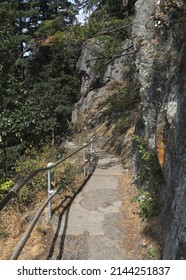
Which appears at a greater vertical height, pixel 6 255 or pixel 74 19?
pixel 74 19

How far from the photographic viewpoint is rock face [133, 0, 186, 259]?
133 inches

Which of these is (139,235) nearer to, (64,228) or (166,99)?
(64,228)

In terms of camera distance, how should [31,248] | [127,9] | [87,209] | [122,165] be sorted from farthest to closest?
1. [127,9]
2. [122,165]
3. [87,209]
4. [31,248]

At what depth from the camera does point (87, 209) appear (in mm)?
5844

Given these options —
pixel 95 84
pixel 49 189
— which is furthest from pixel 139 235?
pixel 95 84

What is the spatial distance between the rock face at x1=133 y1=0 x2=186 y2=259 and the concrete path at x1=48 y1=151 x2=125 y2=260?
38.0 inches

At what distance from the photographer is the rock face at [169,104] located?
3367 millimetres

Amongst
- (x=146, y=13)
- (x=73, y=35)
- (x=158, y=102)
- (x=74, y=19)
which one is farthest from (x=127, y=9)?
(x=158, y=102)

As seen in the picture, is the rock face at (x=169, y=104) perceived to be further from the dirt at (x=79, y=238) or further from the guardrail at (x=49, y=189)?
the guardrail at (x=49, y=189)

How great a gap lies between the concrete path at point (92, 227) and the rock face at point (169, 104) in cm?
97

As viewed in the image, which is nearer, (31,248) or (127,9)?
(31,248)

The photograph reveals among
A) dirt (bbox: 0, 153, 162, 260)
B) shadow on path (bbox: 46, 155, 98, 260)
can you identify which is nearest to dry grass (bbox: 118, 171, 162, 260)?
dirt (bbox: 0, 153, 162, 260)

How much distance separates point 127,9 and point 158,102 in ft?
36.3
